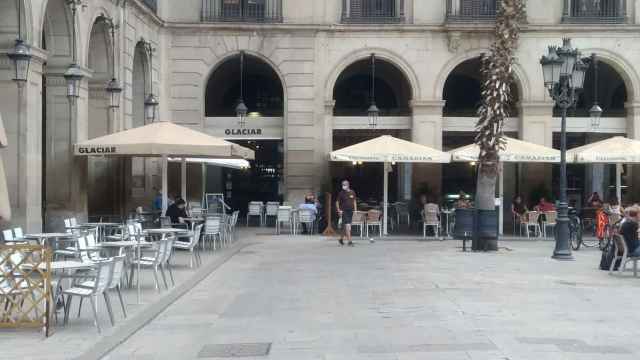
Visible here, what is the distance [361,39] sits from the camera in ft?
92.4

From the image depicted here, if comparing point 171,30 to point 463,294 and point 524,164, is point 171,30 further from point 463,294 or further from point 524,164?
point 463,294

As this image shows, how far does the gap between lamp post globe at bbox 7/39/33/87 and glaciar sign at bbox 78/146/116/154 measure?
2536 mm

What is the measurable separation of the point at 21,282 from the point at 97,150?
867 centimetres

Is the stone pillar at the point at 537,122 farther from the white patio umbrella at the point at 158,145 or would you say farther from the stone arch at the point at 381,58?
the white patio umbrella at the point at 158,145

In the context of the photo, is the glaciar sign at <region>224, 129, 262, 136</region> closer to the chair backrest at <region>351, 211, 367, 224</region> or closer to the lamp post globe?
the chair backrest at <region>351, 211, 367, 224</region>

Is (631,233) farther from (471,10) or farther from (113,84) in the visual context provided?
(471,10)

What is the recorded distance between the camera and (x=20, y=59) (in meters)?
15.1

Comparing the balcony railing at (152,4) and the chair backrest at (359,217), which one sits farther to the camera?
the balcony railing at (152,4)

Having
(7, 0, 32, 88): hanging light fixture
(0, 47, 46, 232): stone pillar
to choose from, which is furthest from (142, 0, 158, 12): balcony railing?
(7, 0, 32, 88): hanging light fixture

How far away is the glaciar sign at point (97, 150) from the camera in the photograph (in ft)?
56.9

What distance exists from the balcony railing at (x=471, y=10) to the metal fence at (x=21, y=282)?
68.2ft

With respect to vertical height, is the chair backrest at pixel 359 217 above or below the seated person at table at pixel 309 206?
below

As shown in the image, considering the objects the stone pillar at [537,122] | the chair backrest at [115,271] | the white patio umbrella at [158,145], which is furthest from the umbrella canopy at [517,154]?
the chair backrest at [115,271]

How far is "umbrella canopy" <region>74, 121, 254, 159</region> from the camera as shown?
1719 centimetres
